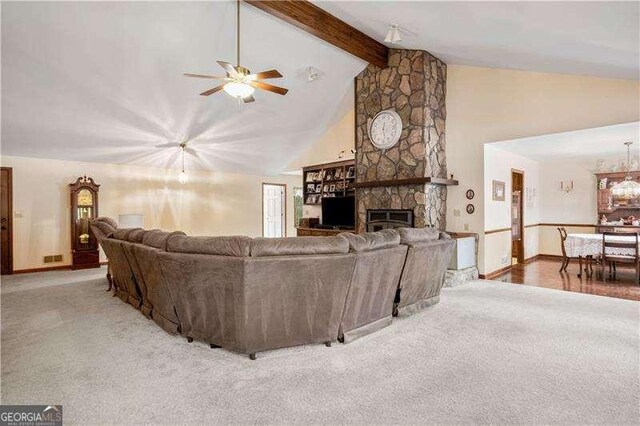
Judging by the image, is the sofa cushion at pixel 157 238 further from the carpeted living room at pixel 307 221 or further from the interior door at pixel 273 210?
the interior door at pixel 273 210

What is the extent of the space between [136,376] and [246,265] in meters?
1.13

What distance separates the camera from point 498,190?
608 cm

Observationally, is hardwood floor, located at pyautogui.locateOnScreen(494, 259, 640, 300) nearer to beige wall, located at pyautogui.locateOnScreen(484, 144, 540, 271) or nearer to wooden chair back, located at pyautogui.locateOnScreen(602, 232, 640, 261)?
beige wall, located at pyautogui.locateOnScreen(484, 144, 540, 271)

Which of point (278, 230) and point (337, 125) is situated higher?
point (337, 125)

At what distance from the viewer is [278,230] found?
10.4 meters

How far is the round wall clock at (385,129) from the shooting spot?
19.8 feet

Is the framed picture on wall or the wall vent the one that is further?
the wall vent

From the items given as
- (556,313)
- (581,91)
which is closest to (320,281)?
(556,313)

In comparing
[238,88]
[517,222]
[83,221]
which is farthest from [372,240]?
[83,221]

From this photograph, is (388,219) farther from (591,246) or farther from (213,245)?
(213,245)

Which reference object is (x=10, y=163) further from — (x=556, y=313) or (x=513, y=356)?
(x=556, y=313)

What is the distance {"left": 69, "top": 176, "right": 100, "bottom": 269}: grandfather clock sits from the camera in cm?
670

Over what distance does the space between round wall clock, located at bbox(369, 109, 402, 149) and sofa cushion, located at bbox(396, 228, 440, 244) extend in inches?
111

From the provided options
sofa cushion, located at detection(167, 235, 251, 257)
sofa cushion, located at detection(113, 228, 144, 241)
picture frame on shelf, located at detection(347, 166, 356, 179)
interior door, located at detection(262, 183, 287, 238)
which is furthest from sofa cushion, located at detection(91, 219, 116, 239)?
interior door, located at detection(262, 183, 287, 238)
